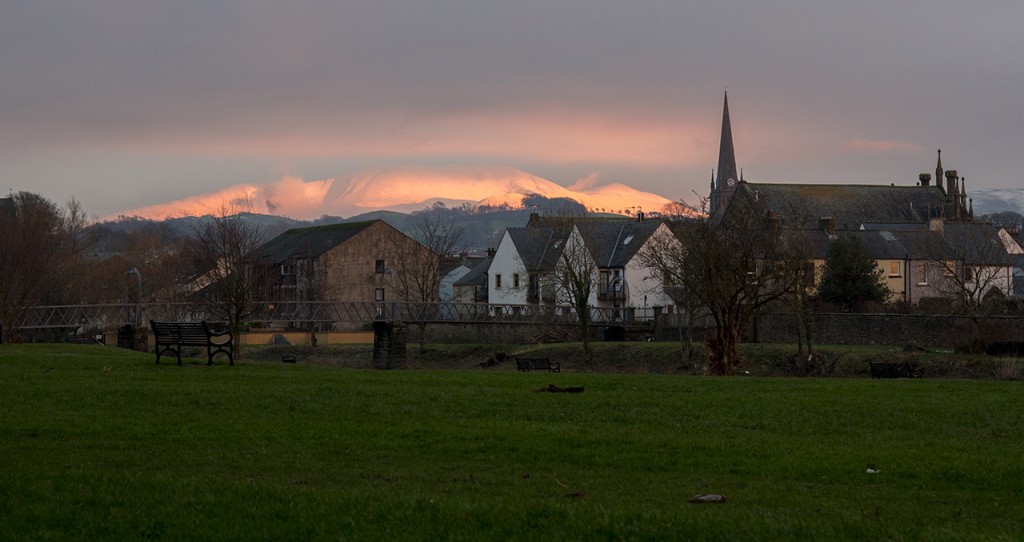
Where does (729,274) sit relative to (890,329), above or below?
above

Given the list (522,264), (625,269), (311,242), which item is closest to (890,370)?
(625,269)

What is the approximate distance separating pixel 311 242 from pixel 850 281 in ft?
181

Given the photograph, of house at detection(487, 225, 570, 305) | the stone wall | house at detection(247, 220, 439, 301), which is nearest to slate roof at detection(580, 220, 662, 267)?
house at detection(487, 225, 570, 305)

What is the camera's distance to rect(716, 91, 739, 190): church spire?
593ft

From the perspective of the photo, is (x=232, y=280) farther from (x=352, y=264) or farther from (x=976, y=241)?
(x=976, y=241)

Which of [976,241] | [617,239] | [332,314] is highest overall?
[617,239]

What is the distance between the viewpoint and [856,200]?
412 ft

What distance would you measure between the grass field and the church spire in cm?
15952

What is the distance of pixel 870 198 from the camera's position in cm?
12594

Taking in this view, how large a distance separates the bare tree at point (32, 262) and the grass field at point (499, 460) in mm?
33983

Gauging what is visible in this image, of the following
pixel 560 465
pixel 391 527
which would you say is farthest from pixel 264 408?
pixel 391 527

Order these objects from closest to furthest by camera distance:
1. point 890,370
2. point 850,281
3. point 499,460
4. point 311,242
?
point 499,460, point 890,370, point 850,281, point 311,242

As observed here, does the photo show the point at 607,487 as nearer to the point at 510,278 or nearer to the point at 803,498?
the point at 803,498

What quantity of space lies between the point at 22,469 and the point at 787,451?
28.7 ft
